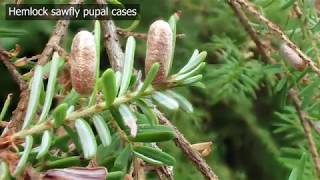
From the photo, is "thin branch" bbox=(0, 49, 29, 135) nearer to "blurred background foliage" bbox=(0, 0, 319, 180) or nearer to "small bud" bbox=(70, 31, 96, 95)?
"small bud" bbox=(70, 31, 96, 95)

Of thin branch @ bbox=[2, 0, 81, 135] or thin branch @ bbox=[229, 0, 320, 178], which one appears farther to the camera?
thin branch @ bbox=[229, 0, 320, 178]

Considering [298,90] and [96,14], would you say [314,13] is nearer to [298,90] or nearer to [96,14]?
[298,90]

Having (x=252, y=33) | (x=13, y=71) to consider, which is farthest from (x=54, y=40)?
(x=252, y=33)

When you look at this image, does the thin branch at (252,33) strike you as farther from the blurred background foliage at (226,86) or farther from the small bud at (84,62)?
the small bud at (84,62)

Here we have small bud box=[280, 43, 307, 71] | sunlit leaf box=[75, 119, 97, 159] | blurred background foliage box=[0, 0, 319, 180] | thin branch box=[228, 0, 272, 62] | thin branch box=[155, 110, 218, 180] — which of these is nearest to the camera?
sunlit leaf box=[75, 119, 97, 159]

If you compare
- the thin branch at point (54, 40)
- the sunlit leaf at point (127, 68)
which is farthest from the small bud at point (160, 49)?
the thin branch at point (54, 40)

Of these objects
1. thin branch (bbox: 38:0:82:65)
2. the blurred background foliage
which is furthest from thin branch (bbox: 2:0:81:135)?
the blurred background foliage

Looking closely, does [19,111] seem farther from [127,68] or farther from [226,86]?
[226,86]
